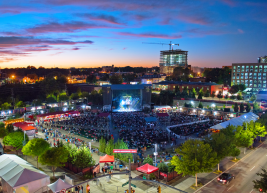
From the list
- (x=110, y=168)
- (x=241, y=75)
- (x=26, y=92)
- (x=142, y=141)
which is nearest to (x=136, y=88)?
(x=142, y=141)

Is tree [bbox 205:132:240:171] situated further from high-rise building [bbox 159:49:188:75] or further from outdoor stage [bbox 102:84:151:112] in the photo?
high-rise building [bbox 159:49:188:75]

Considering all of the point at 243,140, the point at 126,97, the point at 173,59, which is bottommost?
the point at 243,140

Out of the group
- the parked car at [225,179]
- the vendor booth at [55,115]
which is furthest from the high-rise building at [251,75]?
the parked car at [225,179]

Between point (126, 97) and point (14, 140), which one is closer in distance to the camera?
point (14, 140)

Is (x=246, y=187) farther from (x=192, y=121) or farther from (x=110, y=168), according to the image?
Result: (x=192, y=121)

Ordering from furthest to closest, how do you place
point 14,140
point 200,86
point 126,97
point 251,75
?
point 251,75, point 200,86, point 126,97, point 14,140

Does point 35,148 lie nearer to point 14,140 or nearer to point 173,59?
point 14,140

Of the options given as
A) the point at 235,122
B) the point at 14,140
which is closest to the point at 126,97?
the point at 235,122
